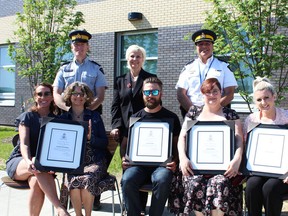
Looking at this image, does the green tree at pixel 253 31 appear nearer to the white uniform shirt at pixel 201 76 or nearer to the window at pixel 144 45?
the white uniform shirt at pixel 201 76

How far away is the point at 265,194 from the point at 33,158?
234cm

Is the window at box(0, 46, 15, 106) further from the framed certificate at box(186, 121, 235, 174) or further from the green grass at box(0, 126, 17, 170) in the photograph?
the framed certificate at box(186, 121, 235, 174)

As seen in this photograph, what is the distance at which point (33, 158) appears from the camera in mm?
4031

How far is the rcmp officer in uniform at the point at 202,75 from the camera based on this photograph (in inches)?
182

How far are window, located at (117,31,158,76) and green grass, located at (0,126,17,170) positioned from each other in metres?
3.79

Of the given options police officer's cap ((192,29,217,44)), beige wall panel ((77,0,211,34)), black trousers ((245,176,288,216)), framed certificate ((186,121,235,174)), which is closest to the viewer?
black trousers ((245,176,288,216))

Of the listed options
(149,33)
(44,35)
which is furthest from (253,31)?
(44,35)

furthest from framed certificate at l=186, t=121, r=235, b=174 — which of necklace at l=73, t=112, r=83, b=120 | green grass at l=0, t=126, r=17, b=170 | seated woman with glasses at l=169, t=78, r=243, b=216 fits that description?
green grass at l=0, t=126, r=17, b=170

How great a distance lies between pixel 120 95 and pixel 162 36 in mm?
6114

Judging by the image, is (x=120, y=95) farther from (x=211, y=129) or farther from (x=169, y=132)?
(x=211, y=129)

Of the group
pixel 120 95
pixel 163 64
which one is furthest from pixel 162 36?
pixel 120 95

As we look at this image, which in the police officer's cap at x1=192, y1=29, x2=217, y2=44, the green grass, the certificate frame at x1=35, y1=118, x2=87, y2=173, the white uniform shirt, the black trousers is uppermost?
the police officer's cap at x1=192, y1=29, x2=217, y2=44

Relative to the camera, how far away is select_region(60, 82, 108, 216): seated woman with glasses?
4020 millimetres

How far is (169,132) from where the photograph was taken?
→ 413cm
